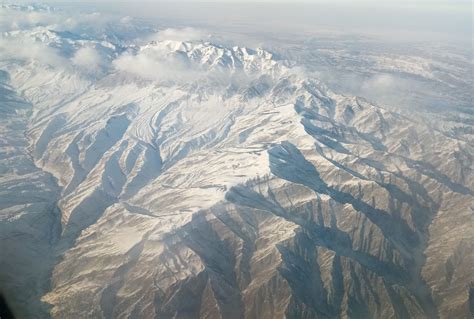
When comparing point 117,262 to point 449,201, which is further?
point 449,201

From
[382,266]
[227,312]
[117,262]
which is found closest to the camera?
[227,312]

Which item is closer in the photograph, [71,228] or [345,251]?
[345,251]

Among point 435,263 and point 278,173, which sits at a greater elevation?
point 278,173

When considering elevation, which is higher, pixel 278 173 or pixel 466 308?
pixel 278 173

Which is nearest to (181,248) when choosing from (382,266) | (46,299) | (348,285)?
(46,299)

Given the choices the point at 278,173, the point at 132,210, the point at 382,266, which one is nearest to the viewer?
the point at 382,266

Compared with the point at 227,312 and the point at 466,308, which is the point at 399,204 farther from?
the point at 227,312

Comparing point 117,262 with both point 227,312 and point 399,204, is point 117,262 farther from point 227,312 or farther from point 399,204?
point 399,204

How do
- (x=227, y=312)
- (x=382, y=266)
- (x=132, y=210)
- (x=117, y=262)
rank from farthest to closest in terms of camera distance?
(x=132, y=210) → (x=382, y=266) → (x=117, y=262) → (x=227, y=312)

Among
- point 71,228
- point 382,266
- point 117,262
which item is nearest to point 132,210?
point 71,228
